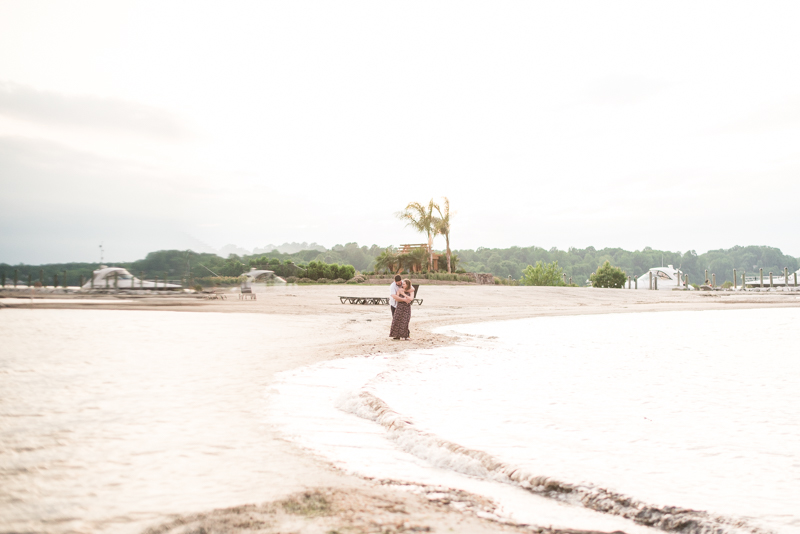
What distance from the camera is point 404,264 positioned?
41.3m

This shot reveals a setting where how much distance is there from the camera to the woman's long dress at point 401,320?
1286 centimetres

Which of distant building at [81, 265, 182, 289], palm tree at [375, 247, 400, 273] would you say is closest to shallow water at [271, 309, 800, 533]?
distant building at [81, 265, 182, 289]

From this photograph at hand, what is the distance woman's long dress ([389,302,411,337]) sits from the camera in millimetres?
12859

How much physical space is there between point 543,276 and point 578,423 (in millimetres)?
45581

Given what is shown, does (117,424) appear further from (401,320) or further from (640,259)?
(640,259)

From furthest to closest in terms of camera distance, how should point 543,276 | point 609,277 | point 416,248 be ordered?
1. point 609,277
2. point 543,276
3. point 416,248

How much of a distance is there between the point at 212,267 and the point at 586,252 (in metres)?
144

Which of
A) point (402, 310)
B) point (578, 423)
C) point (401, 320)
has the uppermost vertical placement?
point (402, 310)

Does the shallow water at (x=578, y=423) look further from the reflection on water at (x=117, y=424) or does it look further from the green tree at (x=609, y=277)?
the green tree at (x=609, y=277)

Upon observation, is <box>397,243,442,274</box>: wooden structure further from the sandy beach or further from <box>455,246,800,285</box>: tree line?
<box>455,246,800,285</box>: tree line

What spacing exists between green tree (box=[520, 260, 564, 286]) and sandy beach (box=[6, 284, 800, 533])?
2373 centimetres

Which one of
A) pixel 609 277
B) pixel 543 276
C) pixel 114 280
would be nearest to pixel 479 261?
pixel 609 277

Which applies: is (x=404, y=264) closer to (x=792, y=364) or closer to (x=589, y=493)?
(x=792, y=364)

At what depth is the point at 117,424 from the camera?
17.7 feet
